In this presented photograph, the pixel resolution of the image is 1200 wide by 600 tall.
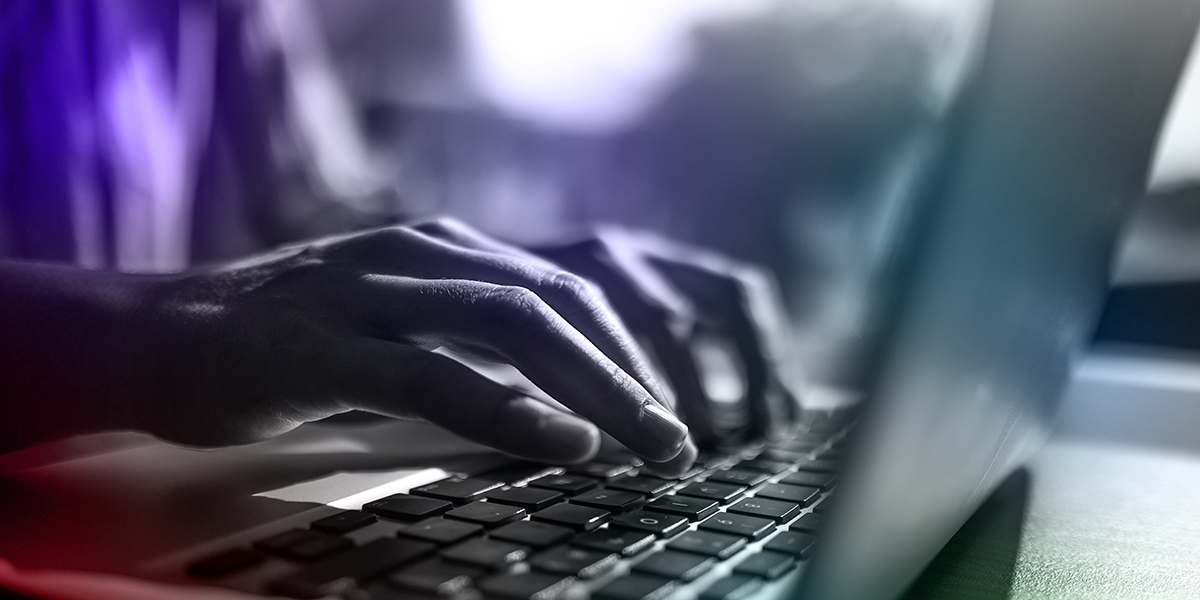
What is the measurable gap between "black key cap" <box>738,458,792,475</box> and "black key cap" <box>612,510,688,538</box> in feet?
0.51

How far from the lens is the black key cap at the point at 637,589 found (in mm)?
280

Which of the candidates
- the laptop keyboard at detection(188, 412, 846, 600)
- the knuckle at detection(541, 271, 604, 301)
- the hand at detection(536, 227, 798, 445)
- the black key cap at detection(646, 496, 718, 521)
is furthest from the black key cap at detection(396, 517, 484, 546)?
the hand at detection(536, 227, 798, 445)

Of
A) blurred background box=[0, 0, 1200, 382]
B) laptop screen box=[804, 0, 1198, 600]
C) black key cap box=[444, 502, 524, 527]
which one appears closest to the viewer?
laptop screen box=[804, 0, 1198, 600]

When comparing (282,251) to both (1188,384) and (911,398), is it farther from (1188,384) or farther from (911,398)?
(1188,384)

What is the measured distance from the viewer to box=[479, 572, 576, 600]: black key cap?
278 mm

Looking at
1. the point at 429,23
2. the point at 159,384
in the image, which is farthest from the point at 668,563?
the point at 429,23

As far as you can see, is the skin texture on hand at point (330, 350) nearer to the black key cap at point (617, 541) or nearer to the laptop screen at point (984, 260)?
the black key cap at point (617, 541)

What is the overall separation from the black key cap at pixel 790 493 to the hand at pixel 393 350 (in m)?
0.05

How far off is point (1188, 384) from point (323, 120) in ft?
4.28

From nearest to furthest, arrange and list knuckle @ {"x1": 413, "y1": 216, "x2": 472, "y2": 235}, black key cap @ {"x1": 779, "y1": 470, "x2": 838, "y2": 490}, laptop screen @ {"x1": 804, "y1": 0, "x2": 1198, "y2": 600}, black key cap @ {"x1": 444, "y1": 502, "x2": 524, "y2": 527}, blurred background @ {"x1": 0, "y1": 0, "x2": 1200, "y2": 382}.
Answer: laptop screen @ {"x1": 804, "y1": 0, "x2": 1198, "y2": 600} < black key cap @ {"x1": 444, "y1": 502, "x2": 524, "y2": 527} < black key cap @ {"x1": 779, "y1": 470, "x2": 838, "y2": 490} < knuckle @ {"x1": 413, "y1": 216, "x2": 472, "y2": 235} < blurred background @ {"x1": 0, "y1": 0, "x2": 1200, "y2": 382}

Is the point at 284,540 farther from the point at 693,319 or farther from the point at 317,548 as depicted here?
the point at 693,319

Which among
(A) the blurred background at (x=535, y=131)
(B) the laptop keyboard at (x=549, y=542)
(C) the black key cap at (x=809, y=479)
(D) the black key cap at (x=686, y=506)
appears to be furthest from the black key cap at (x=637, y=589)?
(A) the blurred background at (x=535, y=131)

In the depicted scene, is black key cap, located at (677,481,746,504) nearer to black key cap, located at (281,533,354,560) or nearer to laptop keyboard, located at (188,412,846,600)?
laptop keyboard, located at (188,412,846,600)

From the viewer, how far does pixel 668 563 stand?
0.31 meters
